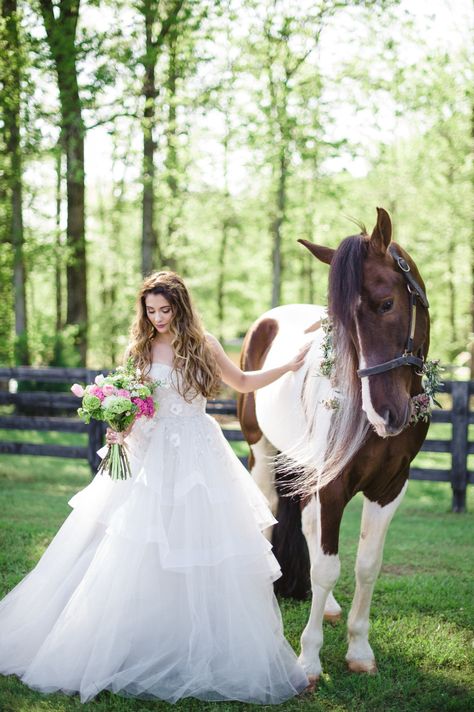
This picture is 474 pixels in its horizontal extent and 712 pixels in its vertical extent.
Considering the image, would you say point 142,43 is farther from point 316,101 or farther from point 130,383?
point 130,383

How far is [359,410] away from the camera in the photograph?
333cm

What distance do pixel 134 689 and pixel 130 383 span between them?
4.88 ft

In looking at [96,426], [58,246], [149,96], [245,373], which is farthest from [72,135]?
[245,373]

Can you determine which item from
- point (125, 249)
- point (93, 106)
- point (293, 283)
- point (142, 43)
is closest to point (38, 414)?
point (93, 106)

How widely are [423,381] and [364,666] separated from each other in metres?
1.59

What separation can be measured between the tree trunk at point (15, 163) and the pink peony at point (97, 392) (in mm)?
7944

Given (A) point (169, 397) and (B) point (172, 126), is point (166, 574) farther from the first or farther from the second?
(B) point (172, 126)

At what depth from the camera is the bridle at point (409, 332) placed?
9.95 feet

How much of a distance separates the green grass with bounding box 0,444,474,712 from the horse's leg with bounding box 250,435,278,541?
0.74m

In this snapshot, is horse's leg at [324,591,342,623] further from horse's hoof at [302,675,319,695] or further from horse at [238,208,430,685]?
horse's hoof at [302,675,319,695]

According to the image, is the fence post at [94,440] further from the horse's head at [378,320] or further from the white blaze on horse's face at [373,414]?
the white blaze on horse's face at [373,414]

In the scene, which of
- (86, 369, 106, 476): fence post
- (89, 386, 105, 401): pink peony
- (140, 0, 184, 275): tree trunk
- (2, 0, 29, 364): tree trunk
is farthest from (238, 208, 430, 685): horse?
(2, 0, 29, 364): tree trunk

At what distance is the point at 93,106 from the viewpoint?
416 inches

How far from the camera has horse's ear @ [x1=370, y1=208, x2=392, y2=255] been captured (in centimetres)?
310
